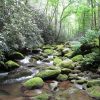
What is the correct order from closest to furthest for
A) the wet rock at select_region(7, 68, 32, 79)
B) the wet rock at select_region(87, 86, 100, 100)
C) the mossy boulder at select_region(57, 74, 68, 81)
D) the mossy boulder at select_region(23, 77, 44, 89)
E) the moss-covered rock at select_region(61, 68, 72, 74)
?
the wet rock at select_region(87, 86, 100, 100)
the mossy boulder at select_region(23, 77, 44, 89)
the mossy boulder at select_region(57, 74, 68, 81)
the moss-covered rock at select_region(61, 68, 72, 74)
the wet rock at select_region(7, 68, 32, 79)

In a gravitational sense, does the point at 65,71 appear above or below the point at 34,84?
above

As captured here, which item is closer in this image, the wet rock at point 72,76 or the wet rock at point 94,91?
the wet rock at point 94,91

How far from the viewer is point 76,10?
94.4 feet

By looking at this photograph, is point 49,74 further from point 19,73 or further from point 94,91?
point 94,91

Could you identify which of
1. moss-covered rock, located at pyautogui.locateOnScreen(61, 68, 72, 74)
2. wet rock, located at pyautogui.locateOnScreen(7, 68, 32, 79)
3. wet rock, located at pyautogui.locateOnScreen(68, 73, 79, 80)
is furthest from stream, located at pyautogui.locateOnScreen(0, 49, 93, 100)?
moss-covered rock, located at pyautogui.locateOnScreen(61, 68, 72, 74)

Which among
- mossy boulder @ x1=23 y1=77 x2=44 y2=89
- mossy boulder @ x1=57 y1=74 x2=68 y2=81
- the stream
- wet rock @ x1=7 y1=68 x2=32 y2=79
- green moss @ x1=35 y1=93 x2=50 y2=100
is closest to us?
green moss @ x1=35 y1=93 x2=50 y2=100

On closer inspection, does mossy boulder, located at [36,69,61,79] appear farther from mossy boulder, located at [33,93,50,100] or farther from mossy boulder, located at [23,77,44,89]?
mossy boulder, located at [33,93,50,100]

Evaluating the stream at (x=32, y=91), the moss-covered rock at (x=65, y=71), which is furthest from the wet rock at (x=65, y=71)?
the stream at (x=32, y=91)

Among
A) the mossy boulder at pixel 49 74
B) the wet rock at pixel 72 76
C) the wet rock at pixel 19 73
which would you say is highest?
the mossy boulder at pixel 49 74

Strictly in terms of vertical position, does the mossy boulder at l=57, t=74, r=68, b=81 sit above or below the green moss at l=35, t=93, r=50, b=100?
above

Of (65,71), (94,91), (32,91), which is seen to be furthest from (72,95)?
(65,71)

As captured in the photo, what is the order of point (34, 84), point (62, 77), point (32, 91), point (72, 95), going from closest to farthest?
point (72, 95) → point (32, 91) → point (34, 84) → point (62, 77)

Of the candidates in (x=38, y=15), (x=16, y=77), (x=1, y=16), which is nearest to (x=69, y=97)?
(x=16, y=77)

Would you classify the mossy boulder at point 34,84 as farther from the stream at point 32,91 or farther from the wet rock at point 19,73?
the wet rock at point 19,73
